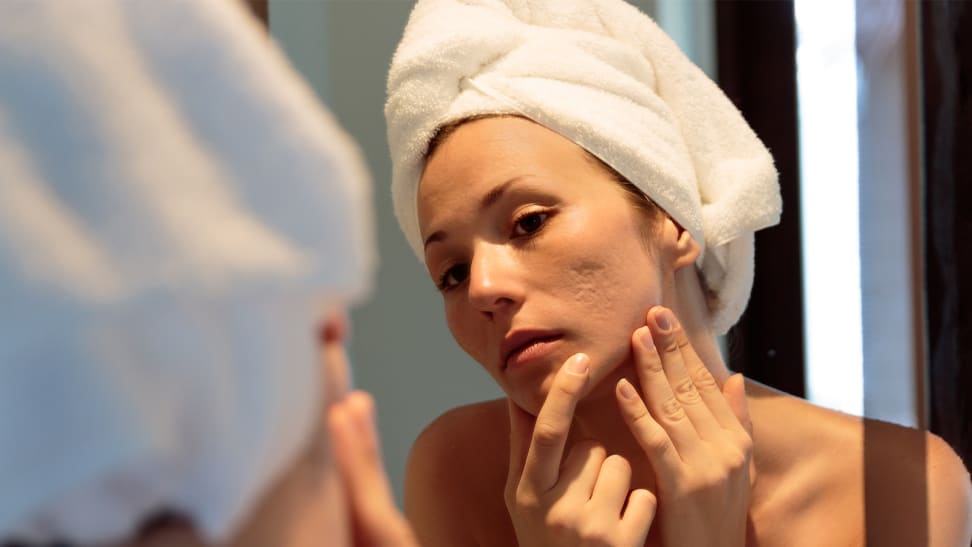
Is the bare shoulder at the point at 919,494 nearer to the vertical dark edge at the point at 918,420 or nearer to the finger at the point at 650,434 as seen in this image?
the vertical dark edge at the point at 918,420

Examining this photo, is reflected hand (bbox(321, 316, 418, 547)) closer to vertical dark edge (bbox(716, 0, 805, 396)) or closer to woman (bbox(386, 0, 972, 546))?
woman (bbox(386, 0, 972, 546))

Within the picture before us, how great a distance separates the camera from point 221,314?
266 millimetres

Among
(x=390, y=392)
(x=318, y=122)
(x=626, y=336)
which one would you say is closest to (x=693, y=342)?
(x=626, y=336)

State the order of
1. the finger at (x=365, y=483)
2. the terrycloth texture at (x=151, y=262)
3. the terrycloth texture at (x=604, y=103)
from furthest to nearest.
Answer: the terrycloth texture at (x=604, y=103) < the finger at (x=365, y=483) < the terrycloth texture at (x=151, y=262)

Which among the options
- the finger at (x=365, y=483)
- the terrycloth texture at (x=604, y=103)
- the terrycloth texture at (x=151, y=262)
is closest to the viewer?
the terrycloth texture at (x=151, y=262)

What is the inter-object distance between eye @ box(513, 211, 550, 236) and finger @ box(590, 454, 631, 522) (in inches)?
7.2

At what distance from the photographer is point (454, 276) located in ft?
2.51

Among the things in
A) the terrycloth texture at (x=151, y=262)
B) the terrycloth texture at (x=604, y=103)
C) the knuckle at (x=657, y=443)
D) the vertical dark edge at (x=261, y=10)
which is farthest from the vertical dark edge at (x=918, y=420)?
the terrycloth texture at (x=151, y=262)

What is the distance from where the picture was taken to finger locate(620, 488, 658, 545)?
2.17ft

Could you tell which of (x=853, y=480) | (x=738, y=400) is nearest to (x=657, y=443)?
(x=738, y=400)

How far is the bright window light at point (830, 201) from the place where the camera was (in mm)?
817

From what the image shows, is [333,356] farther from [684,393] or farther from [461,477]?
[461,477]

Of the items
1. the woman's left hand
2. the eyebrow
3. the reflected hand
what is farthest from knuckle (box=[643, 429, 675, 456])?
the reflected hand

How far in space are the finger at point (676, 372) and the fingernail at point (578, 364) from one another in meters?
0.06
